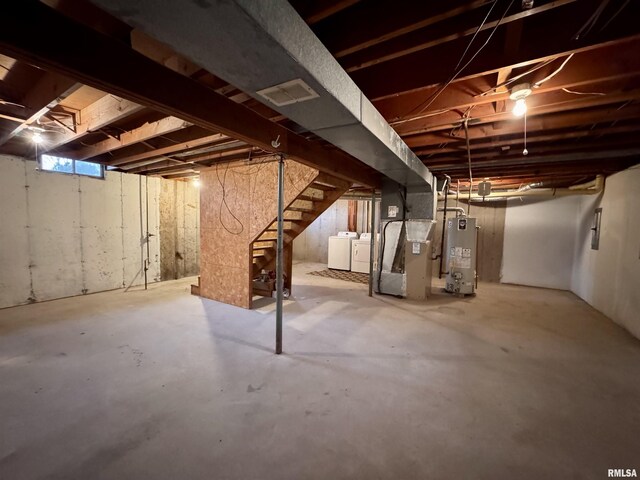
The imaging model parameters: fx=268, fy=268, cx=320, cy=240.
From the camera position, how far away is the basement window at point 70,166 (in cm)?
398

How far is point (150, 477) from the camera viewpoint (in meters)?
1.28

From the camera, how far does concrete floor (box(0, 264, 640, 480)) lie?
4.58ft

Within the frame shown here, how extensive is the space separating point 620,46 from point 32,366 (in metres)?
4.58

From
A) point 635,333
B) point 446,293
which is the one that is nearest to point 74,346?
point 446,293

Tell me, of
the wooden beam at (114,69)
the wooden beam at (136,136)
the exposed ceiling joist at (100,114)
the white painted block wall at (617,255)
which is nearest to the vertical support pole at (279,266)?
the wooden beam at (114,69)

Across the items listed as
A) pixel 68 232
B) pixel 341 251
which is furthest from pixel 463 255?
pixel 68 232

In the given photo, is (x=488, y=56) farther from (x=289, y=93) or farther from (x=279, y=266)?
(x=279, y=266)

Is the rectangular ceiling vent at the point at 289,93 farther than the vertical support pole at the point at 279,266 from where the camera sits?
No

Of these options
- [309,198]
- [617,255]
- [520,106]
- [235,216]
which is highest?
[520,106]

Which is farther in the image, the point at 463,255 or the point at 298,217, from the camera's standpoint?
the point at 463,255

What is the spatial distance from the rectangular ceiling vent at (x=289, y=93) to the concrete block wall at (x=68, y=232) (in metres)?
4.56

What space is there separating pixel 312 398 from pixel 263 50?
2.03 meters

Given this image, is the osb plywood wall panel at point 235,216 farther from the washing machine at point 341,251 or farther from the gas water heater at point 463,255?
the washing machine at point 341,251

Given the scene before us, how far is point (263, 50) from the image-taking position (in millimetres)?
952
